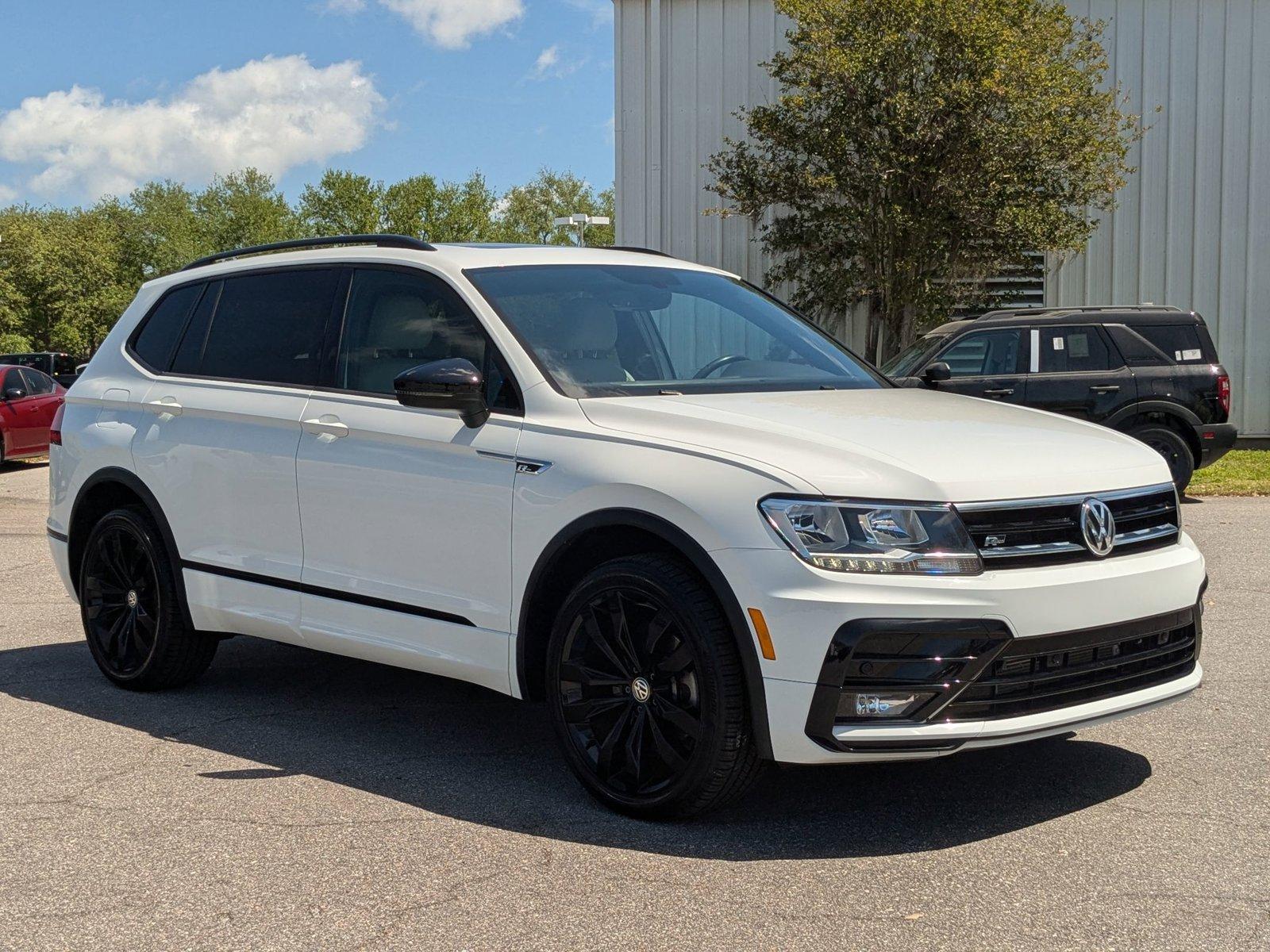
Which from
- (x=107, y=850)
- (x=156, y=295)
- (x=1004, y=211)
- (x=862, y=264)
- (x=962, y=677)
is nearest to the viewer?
(x=962, y=677)

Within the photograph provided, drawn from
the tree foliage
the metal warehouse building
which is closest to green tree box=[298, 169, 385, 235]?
the tree foliage

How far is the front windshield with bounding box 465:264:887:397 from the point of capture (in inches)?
196

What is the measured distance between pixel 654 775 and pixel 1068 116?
17.7m

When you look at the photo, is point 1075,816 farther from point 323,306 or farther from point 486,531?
point 323,306

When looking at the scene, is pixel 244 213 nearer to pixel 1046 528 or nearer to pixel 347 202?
pixel 347 202

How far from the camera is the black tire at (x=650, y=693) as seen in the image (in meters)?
4.13

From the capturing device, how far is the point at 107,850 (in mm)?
4227

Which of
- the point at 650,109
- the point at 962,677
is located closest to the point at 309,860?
the point at 962,677

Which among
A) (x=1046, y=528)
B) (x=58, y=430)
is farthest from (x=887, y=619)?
(x=58, y=430)

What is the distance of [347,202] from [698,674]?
8664 cm

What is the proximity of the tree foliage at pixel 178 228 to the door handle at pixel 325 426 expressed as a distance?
57.8m

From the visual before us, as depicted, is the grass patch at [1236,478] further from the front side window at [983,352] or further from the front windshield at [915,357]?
the front windshield at [915,357]

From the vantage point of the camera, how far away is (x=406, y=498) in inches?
197

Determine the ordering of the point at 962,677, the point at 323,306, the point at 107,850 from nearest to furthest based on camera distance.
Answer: the point at 962,677 → the point at 107,850 → the point at 323,306
